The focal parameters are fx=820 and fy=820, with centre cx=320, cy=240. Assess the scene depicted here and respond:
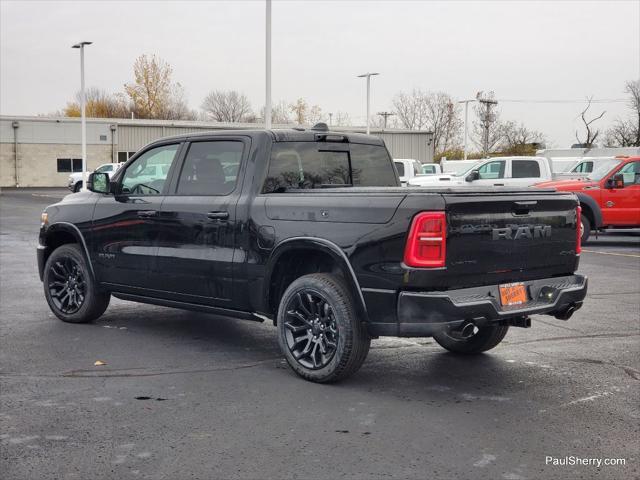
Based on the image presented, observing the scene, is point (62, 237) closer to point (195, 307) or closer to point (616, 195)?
point (195, 307)

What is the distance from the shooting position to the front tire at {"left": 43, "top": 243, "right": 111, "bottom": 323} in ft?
25.8

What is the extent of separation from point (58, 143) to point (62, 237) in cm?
5277

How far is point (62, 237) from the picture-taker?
831 cm

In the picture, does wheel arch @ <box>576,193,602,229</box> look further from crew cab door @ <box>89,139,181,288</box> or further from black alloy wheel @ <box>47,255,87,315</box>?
black alloy wheel @ <box>47,255,87,315</box>

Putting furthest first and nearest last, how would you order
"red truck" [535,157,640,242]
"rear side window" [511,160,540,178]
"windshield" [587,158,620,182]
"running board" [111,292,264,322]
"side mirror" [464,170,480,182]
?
"rear side window" [511,160,540,178] → "side mirror" [464,170,480,182] → "windshield" [587,158,620,182] → "red truck" [535,157,640,242] → "running board" [111,292,264,322]

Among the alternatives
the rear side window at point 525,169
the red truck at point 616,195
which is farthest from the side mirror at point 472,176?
the red truck at point 616,195

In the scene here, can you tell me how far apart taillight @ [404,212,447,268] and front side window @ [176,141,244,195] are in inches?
74.9

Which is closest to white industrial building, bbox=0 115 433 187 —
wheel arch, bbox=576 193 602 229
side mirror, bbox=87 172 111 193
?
wheel arch, bbox=576 193 602 229

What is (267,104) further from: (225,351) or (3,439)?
(3,439)

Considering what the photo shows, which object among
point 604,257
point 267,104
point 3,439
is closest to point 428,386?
point 3,439

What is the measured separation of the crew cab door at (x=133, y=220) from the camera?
23.6 ft

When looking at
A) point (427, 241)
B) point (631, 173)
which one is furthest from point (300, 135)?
point (631, 173)

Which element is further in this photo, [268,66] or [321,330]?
[268,66]

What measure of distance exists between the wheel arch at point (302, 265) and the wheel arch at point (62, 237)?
2373 mm
